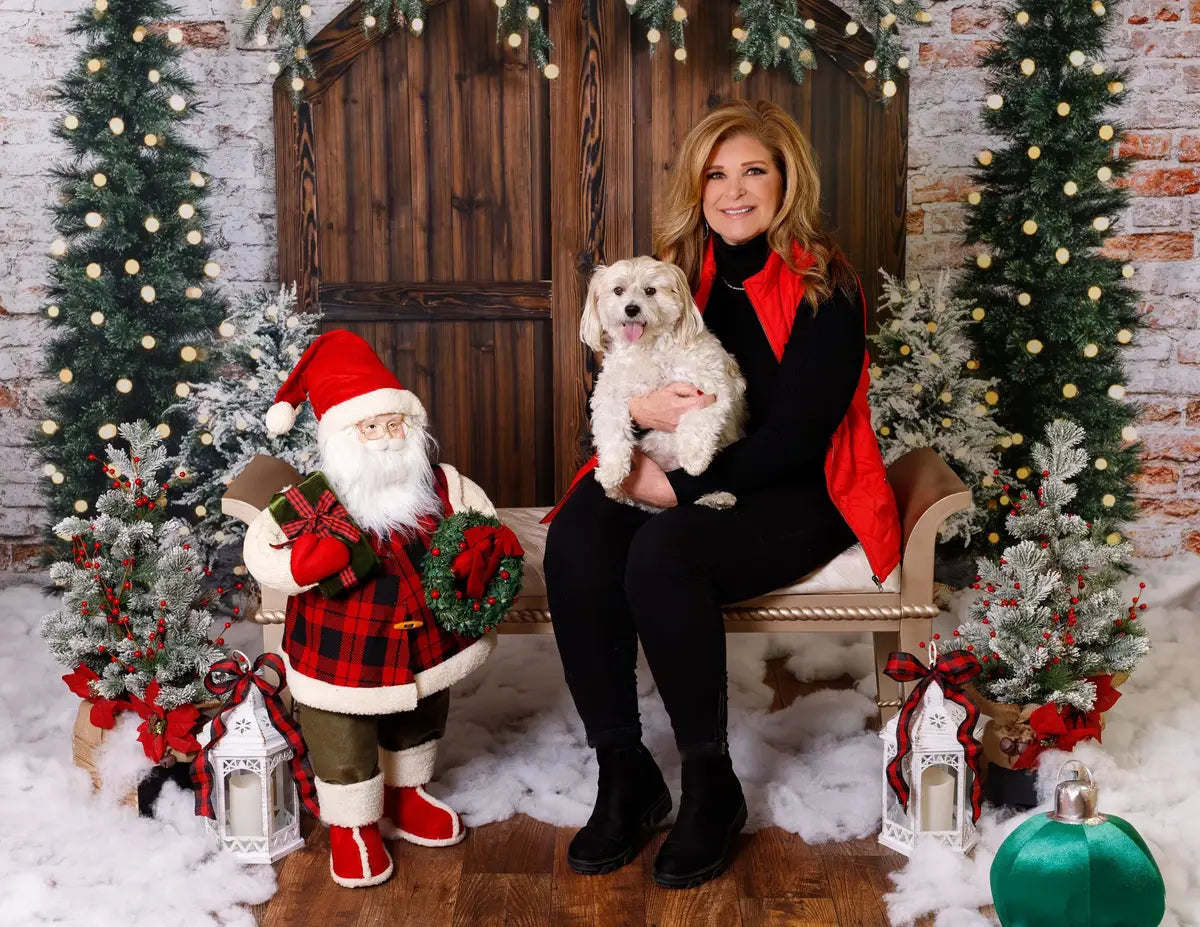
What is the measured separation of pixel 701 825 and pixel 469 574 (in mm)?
608

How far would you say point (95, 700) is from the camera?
235 cm

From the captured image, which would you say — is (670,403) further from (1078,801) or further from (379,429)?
(1078,801)

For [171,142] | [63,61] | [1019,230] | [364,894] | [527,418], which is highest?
[63,61]

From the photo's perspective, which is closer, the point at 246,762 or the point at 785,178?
the point at 246,762

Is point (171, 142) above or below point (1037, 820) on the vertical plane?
above

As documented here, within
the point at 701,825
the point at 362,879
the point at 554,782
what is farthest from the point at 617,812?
the point at 362,879

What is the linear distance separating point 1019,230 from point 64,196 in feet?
9.62

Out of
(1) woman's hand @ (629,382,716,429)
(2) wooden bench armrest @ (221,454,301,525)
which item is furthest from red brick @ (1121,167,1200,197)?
(2) wooden bench armrest @ (221,454,301,525)

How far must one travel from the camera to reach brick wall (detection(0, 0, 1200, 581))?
379cm

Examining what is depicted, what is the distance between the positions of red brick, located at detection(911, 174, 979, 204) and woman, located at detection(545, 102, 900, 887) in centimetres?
155

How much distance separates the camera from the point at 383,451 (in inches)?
83.0

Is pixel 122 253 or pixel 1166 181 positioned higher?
pixel 1166 181

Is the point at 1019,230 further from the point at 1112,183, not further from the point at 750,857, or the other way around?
the point at 750,857

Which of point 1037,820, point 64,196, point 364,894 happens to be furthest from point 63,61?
point 1037,820
